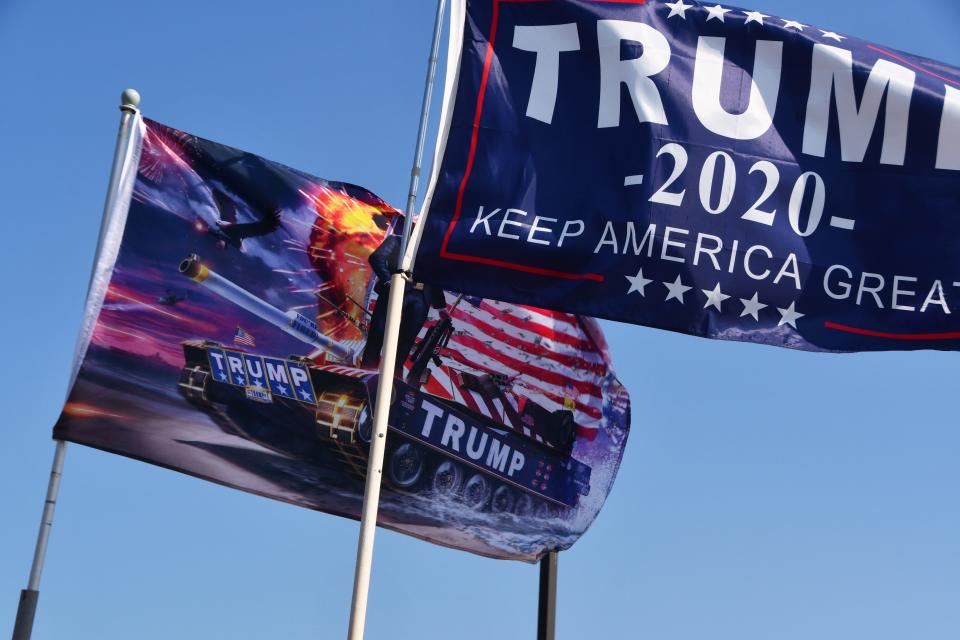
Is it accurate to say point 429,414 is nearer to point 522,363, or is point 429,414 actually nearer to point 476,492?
point 476,492

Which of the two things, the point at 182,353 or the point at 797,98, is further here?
the point at 182,353

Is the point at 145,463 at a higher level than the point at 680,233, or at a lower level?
lower

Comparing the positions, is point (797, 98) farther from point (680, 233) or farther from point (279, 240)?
point (279, 240)

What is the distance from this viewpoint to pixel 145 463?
37.0 ft

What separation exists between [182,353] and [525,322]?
14.8ft

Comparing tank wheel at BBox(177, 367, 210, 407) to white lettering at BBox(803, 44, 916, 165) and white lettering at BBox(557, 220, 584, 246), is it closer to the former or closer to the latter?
white lettering at BBox(557, 220, 584, 246)

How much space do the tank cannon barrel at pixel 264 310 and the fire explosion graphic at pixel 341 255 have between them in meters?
0.14

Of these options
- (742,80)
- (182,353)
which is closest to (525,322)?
(182,353)

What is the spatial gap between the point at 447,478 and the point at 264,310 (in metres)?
2.91

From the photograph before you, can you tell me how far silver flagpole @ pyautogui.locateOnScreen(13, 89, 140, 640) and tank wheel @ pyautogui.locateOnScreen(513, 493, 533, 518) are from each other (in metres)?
5.91

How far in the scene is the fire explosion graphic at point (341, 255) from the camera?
42.5 ft

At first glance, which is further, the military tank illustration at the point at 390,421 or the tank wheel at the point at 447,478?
the tank wheel at the point at 447,478

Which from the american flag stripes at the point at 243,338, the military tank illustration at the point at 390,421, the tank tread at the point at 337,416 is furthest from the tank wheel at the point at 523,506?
the american flag stripes at the point at 243,338

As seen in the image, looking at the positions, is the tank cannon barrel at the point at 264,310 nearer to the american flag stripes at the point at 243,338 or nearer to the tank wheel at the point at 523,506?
the american flag stripes at the point at 243,338
